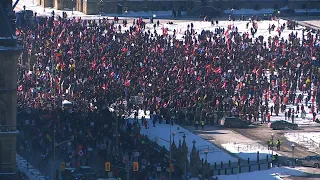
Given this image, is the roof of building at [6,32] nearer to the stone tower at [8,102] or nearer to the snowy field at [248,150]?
the stone tower at [8,102]

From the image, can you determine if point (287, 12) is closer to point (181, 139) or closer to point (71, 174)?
point (181, 139)

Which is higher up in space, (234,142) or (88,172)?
(234,142)

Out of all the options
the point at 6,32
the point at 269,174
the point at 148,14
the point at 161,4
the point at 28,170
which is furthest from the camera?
the point at 161,4

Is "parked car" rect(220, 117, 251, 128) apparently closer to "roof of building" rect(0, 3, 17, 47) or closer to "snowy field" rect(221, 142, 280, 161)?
"snowy field" rect(221, 142, 280, 161)

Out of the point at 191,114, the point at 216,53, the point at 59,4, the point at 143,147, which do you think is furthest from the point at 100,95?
the point at 59,4

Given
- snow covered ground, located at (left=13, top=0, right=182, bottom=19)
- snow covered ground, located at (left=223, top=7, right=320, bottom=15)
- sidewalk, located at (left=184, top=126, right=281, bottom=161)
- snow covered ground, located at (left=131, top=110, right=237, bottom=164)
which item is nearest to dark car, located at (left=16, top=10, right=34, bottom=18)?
snow covered ground, located at (left=13, top=0, right=182, bottom=19)

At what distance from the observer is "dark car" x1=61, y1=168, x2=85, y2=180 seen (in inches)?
3396

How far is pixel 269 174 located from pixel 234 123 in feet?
49.7

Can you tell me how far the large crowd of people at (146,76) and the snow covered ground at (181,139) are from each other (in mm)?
1446

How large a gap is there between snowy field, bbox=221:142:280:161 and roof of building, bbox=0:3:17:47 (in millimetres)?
14884

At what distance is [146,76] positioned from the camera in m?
114

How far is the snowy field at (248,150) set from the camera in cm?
9400

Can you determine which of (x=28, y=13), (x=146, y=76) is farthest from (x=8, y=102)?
(x=28, y=13)

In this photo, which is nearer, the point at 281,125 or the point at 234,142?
the point at 234,142
